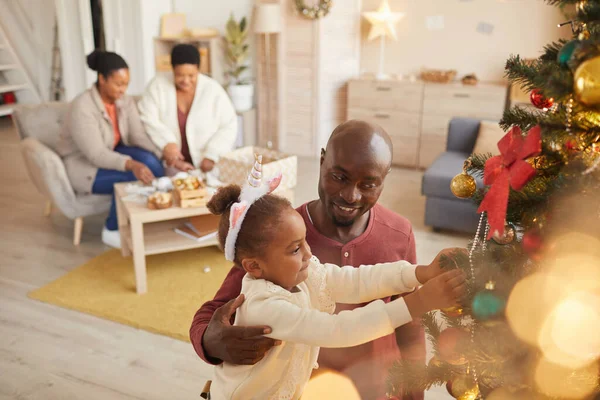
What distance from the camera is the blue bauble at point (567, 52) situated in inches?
26.1

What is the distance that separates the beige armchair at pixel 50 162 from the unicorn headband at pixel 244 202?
7.91 feet

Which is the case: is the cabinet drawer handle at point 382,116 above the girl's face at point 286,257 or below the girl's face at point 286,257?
→ below

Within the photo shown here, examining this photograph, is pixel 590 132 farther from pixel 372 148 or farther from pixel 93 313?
pixel 93 313

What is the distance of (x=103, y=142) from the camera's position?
11.1 ft

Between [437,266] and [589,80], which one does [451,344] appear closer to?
[437,266]

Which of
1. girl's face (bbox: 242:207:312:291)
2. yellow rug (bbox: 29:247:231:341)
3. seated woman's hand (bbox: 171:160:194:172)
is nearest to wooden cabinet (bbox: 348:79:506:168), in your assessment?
seated woman's hand (bbox: 171:160:194:172)

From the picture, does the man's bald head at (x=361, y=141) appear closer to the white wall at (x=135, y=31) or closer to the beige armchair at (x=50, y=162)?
the beige armchair at (x=50, y=162)

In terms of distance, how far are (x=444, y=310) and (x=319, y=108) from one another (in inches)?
183

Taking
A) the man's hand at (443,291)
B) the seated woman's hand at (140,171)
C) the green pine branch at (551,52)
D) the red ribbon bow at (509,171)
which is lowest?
the seated woman's hand at (140,171)

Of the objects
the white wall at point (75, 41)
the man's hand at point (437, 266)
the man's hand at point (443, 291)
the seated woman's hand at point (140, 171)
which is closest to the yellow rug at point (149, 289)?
the seated woman's hand at point (140, 171)

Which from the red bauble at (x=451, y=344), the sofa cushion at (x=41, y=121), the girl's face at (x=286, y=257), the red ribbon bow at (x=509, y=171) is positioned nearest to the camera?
the red ribbon bow at (x=509, y=171)

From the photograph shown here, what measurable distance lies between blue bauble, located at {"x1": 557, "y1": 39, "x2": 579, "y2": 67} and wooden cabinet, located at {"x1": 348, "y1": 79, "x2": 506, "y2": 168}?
14.1 feet

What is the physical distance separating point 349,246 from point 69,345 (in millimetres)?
1625

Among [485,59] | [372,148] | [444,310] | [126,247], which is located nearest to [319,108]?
[485,59]
